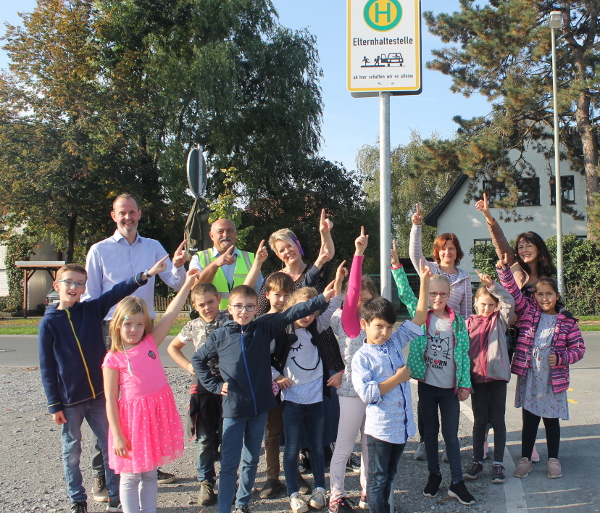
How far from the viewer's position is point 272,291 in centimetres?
427

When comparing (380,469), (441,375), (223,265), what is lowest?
(380,469)

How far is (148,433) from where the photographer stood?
3533mm

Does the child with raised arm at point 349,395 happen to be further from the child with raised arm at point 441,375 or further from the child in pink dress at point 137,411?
the child in pink dress at point 137,411

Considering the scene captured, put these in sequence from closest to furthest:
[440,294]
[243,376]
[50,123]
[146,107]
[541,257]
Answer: [243,376] → [440,294] → [541,257] → [50,123] → [146,107]

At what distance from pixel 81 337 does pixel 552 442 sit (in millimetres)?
3684

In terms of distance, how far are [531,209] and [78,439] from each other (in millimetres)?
29079

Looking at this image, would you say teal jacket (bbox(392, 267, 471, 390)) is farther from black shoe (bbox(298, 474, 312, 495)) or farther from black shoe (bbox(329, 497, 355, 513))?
black shoe (bbox(298, 474, 312, 495))

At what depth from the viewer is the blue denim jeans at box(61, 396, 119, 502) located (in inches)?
150

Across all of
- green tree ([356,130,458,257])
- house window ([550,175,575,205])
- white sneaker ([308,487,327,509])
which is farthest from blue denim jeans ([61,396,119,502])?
green tree ([356,130,458,257])

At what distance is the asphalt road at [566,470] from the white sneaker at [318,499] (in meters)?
0.78

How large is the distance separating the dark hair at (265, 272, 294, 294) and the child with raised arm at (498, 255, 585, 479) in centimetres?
171

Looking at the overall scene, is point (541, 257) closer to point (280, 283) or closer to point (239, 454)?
point (280, 283)

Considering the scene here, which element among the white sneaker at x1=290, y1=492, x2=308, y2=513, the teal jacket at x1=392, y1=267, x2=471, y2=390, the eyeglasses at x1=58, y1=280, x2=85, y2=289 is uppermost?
the eyeglasses at x1=58, y1=280, x2=85, y2=289

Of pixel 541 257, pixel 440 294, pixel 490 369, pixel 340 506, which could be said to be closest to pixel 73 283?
pixel 340 506
